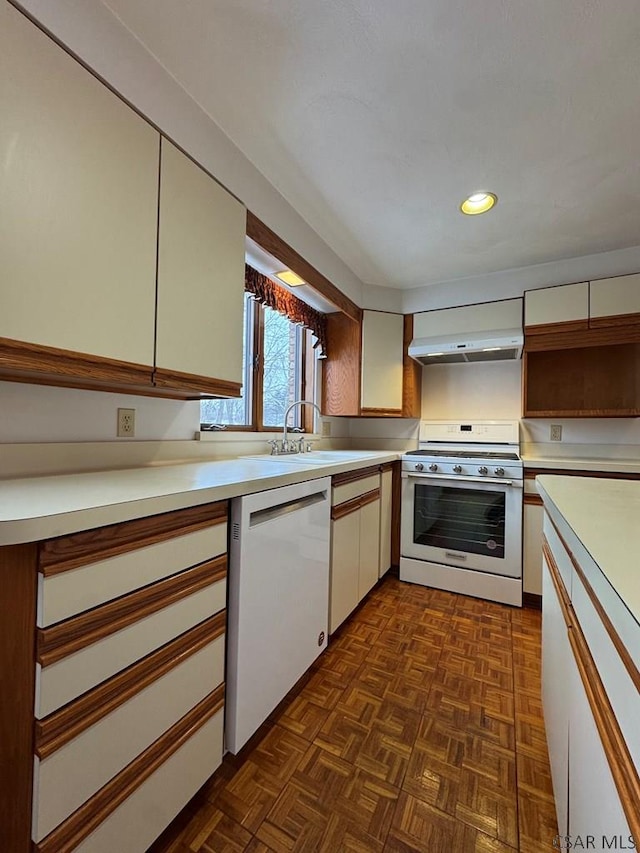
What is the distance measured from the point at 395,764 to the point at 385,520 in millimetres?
1413

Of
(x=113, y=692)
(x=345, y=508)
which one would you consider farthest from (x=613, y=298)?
(x=113, y=692)

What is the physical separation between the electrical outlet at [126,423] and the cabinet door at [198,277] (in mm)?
296

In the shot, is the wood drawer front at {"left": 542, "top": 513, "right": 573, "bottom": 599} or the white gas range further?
the white gas range

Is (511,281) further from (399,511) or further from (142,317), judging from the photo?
(142,317)

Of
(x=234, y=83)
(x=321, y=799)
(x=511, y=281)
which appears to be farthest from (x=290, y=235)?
(x=321, y=799)

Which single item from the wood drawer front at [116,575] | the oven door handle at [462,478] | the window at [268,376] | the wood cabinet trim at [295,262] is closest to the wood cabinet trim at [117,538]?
the wood drawer front at [116,575]

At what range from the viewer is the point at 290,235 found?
192cm

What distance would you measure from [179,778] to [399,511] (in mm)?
1968

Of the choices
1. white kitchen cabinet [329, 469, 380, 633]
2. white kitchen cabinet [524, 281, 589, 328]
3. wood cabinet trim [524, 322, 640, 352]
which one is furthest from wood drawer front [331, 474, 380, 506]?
white kitchen cabinet [524, 281, 589, 328]

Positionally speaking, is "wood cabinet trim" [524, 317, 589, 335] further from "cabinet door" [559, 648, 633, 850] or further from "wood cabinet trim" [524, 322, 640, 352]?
"cabinet door" [559, 648, 633, 850]

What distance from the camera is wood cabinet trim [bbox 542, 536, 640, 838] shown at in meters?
0.38

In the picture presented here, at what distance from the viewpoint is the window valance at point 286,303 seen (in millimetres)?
1947

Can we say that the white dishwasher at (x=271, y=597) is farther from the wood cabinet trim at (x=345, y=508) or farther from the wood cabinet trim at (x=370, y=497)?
the wood cabinet trim at (x=370, y=497)

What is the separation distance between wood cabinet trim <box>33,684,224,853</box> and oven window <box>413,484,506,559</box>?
1833 mm
